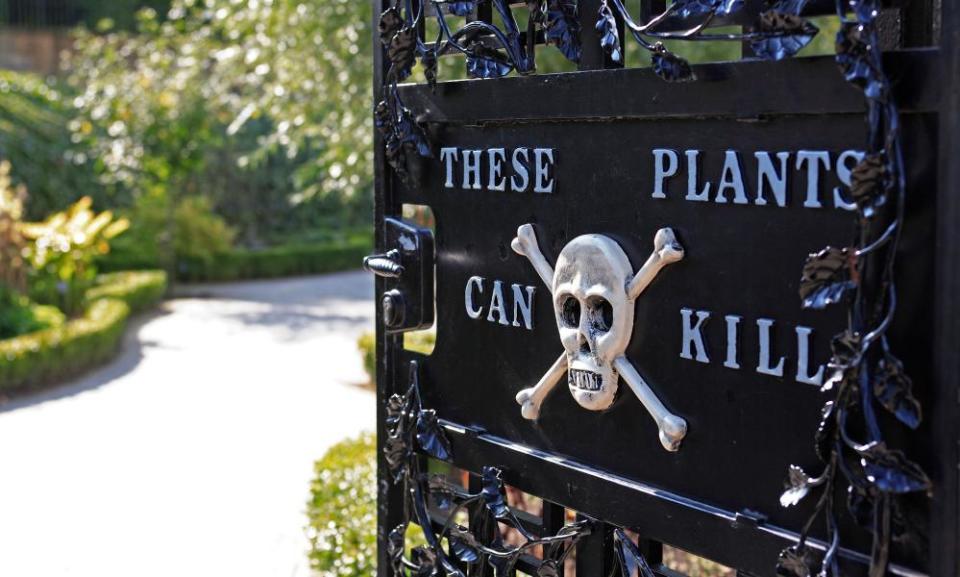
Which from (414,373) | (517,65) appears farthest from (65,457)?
(517,65)

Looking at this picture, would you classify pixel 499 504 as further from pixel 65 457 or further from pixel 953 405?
pixel 65 457

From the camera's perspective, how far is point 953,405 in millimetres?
1557

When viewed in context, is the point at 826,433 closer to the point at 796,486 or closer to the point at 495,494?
the point at 796,486

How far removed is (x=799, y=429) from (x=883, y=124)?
50 centimetres

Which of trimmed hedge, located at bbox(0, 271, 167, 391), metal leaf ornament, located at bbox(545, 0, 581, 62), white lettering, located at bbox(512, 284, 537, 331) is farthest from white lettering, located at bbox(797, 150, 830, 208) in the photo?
trimmed hedge, located at bbox(0, 271, 167, 391)

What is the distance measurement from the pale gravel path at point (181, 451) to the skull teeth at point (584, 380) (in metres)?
3.59

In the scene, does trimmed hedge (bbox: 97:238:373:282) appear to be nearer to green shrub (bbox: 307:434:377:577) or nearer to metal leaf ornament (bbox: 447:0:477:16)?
green shrub (bbox: 307:434:377:577)

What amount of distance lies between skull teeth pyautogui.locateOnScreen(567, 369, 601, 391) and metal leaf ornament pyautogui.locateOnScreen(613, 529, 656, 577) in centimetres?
28

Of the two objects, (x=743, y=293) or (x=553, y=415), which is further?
(x=553, y=415)

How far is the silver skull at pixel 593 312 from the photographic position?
2.07 metres

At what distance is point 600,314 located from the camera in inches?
83.8

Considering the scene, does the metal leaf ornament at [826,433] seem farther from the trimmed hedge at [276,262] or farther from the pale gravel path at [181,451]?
the trimmed hedge at [276,262]

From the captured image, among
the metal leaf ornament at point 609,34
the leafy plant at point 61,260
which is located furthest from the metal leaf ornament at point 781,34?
the leafy plant at point 61,260

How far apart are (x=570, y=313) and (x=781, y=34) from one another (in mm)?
710
